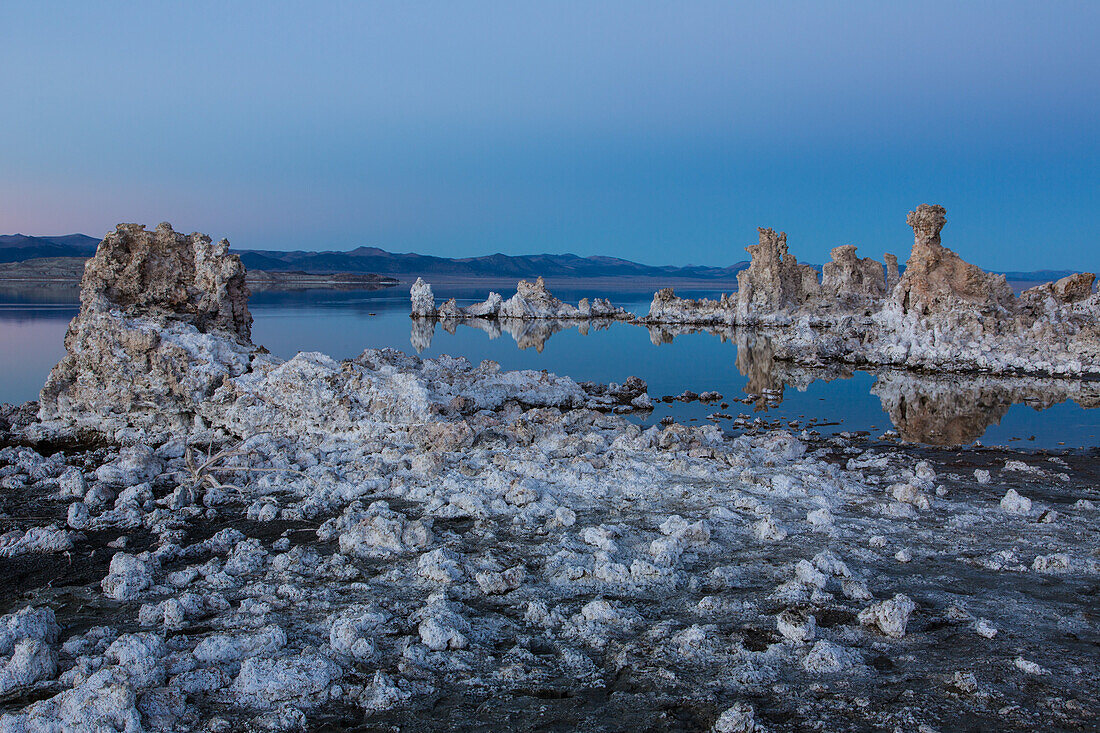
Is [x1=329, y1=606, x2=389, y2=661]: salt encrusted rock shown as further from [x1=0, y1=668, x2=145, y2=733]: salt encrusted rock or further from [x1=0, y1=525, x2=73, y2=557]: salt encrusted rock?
[x1=0, y1=525, x2=73, y2=557]: salt encrusted rock

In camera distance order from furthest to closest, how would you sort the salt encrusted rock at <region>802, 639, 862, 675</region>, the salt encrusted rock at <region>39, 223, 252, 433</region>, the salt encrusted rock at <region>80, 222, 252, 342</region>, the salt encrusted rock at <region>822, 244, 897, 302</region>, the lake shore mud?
the salt encrusted rock at <region>822, 244, 897, 302</region> → the salt encrusted rock at <region>80, 222, 252, 342</region> → the salt encrusted rock at <region>39, 223, 252, 433</region> → the salt encrusted rock at <region>802, 639, 862, 675</region> → the lake shore mud

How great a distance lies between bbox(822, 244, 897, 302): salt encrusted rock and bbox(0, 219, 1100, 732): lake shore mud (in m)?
28.6

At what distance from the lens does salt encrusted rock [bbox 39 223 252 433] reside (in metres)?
8.88

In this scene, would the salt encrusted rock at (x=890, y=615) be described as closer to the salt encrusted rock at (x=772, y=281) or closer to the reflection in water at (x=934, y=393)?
the reflection in water at (x=934, y=393)

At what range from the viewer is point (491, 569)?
14.9 ft

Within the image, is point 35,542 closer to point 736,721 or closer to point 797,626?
point 736,721

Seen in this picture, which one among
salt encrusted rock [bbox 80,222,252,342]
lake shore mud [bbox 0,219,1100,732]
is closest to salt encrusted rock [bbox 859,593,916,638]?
lake shore mud [bbox 0,219,1100,732]

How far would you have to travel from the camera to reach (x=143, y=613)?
374 cm

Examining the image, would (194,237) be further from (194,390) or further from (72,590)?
(72,590)

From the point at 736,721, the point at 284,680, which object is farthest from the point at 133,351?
the point at 736,721

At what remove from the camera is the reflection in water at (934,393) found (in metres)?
11.6

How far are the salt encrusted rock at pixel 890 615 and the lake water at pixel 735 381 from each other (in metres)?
7.35

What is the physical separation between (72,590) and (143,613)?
860mm

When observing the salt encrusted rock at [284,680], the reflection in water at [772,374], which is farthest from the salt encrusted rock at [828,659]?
the reflection in water at [772,374]
